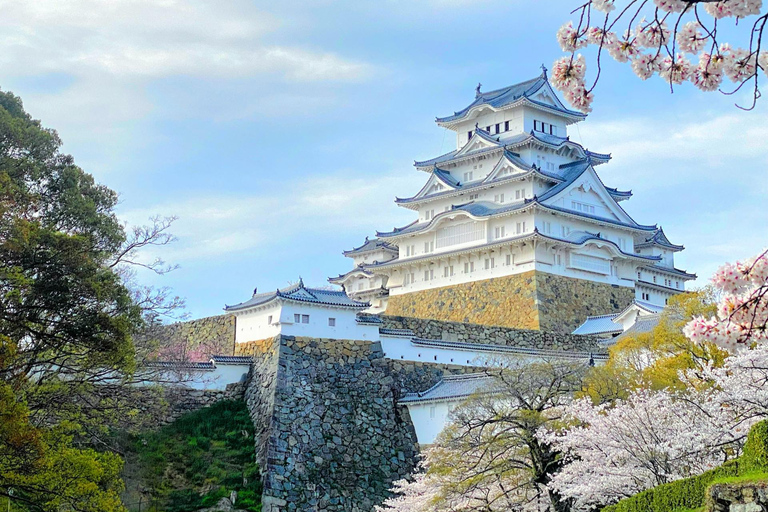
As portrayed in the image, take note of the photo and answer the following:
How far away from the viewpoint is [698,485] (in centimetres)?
1477

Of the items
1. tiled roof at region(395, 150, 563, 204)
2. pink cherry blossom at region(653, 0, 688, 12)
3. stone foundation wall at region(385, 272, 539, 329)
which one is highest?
tiled roof at region(395, 150, 563, 204)

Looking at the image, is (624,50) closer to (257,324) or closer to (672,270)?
(257,324)

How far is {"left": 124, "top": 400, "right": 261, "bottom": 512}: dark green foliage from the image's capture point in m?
26.3

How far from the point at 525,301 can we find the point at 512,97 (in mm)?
10521

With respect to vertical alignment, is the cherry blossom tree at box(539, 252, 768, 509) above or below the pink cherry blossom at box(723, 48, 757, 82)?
below

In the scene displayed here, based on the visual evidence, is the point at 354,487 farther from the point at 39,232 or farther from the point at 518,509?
the point at 39,232

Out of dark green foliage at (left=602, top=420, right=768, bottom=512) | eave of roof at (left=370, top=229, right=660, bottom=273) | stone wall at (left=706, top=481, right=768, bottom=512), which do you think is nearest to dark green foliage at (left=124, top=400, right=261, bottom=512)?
dark green foliage at (left=602, top=420, right=768, bottom=512)

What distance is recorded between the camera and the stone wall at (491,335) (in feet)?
110

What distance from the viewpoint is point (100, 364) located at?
1930 cm

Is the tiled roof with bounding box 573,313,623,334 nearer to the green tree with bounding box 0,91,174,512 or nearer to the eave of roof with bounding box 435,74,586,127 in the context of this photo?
the eave of roof with bounding box 435,74,586,127

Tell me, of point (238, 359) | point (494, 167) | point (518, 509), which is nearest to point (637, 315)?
point (494, 167)

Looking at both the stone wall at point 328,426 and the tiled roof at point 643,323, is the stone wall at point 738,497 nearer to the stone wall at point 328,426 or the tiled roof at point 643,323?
the stone wall at point 328,426

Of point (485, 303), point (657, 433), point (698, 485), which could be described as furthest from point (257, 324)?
point (698, 485)

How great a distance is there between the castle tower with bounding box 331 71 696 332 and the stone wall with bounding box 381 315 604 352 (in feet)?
5.13
